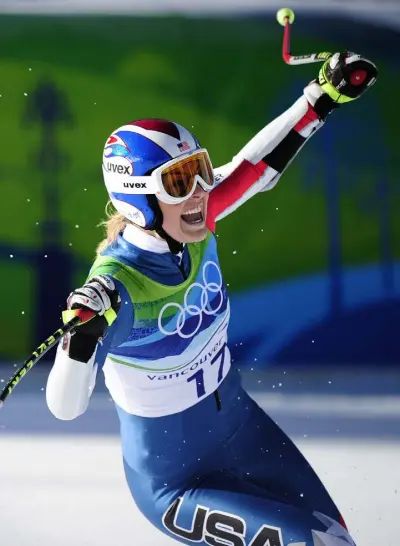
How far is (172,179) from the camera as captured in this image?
232cm

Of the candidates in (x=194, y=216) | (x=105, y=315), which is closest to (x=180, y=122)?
(x=194, y=216)

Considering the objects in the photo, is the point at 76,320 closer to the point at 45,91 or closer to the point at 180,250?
the point at 180,250

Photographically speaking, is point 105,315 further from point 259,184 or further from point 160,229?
point 259,184

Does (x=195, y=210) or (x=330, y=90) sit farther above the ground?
(x=330, y=90)

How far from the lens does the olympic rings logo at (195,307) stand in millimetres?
2332

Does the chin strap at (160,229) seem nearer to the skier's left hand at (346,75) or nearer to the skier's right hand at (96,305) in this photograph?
the skier's right hand at (96,305)

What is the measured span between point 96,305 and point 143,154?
0.49 metres

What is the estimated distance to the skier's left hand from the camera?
265 cm

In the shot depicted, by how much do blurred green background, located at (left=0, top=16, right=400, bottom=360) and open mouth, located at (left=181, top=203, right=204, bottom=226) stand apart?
10.5ft

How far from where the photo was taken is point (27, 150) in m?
5.60

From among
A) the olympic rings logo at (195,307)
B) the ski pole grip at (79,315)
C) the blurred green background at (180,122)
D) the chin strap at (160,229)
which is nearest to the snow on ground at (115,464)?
the blurred green background at (180,122)

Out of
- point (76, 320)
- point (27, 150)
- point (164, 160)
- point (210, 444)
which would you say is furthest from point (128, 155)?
point (27, 150)

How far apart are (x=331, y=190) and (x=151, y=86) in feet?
3.99

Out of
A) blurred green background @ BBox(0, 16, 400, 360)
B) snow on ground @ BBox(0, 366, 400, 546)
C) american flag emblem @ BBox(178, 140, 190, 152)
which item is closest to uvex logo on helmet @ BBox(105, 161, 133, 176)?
american flag emblem @ BBox(178, 140, 190, 152)
